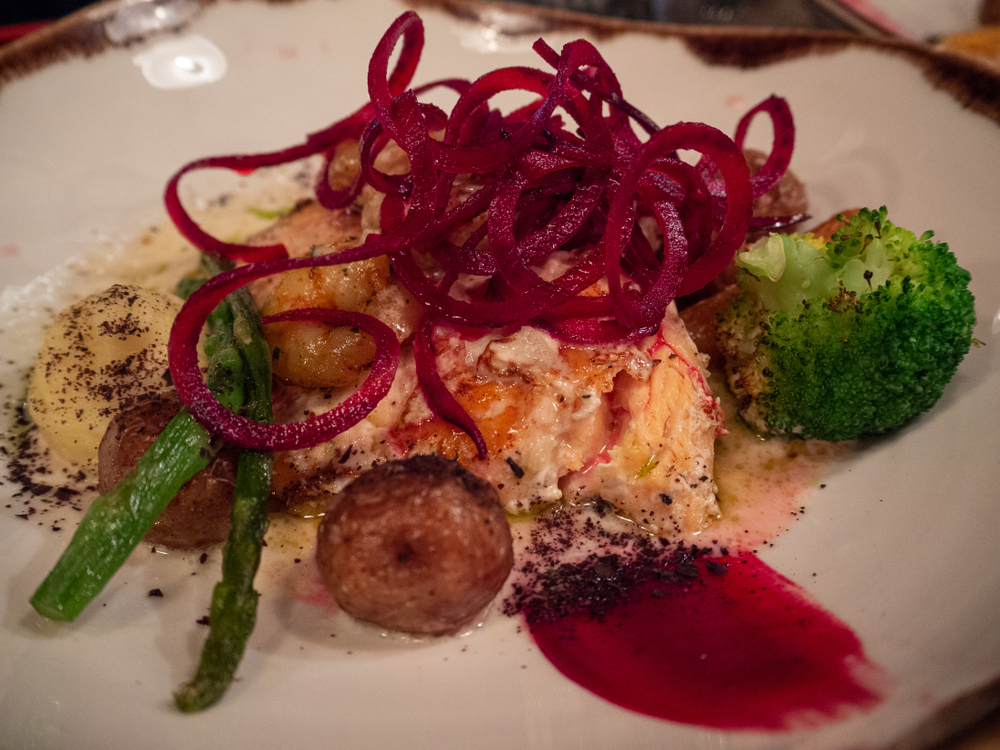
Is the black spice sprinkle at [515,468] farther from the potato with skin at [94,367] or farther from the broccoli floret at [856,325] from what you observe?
the potato with skin at [94,367]

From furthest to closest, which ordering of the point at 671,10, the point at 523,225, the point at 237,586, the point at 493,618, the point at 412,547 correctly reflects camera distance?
the point at 671,10
the point at 523,225
the point at 493,618
the point at 237,586
the point at 412,547

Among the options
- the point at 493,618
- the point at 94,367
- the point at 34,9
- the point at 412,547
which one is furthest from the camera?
the point at 34,9

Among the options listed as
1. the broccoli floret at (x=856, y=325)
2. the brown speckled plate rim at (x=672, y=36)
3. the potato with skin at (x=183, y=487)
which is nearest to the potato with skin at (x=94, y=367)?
the potato with skin at (x=183, y=487)

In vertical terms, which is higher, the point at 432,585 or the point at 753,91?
the point at 753,91

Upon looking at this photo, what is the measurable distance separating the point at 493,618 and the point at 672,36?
3.03 meters

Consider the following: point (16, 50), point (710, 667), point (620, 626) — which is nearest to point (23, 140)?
point (16, 50)

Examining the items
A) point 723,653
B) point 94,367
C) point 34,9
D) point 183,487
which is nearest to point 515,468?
point 723,653

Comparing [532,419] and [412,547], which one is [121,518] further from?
[532,419]

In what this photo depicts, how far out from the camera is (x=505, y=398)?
2.07 meters

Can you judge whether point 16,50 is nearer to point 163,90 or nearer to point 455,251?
point 163,90

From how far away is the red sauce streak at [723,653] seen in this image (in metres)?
1.48

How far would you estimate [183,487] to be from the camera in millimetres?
1848

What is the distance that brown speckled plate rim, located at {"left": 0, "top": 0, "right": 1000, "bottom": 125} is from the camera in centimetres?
291

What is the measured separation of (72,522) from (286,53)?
2.72 meters
